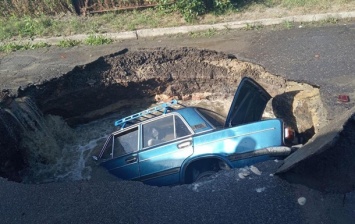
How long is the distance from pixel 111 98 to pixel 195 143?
3434 millimetres

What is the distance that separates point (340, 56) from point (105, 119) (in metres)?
5.03

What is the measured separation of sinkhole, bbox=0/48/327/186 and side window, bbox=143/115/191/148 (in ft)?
5.25

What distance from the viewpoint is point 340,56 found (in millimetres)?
7875

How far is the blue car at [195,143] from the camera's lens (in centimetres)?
580

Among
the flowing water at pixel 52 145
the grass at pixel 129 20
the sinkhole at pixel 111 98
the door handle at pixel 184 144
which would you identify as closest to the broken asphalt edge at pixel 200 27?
the grass at pixel 129 20

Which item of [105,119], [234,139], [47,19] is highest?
[47,19]

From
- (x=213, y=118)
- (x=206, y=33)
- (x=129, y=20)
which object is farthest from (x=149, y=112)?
(x=129, y=20)

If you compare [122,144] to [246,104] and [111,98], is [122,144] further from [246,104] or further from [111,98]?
[111,98]

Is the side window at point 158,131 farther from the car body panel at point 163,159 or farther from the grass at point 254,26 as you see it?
the grass at point 254,26

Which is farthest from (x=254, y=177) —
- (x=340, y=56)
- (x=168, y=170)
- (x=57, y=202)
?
(x=340, y=56)

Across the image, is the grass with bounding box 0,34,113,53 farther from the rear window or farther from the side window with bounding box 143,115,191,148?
the rear window

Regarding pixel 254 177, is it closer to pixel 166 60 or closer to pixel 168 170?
pixel 168 170

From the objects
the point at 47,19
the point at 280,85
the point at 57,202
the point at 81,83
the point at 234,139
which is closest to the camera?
the point at 57,202

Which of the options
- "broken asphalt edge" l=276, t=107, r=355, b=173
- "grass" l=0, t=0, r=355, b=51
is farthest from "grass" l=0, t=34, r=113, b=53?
"broken asphalt edge" l=276, t=107, r=355, b=173
